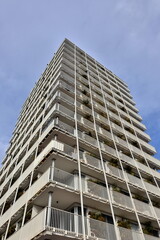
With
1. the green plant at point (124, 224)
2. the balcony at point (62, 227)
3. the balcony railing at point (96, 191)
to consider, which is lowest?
the balcony at point (62, 227)

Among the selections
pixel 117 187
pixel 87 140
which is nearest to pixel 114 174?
pixel 117 187

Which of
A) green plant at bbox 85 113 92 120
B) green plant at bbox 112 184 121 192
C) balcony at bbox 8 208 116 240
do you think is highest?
green plant at bbox 85 113 92 120

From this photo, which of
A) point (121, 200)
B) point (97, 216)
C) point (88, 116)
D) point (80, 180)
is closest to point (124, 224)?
point (121, 200)

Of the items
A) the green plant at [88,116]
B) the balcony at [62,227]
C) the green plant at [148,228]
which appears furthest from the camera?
the green plant at [88,116]

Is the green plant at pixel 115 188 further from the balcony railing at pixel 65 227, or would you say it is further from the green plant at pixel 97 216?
the balcony railing at pixel 65 227

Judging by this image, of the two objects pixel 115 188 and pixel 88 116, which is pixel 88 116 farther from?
pixel 115 188

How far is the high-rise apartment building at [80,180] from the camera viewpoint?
1221 cm

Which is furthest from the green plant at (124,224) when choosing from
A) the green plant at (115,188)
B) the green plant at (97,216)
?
the green plant at (115,188)

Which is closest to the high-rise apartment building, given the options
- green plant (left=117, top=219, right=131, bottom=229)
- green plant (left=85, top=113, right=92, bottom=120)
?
green plant (left=117, top=219, right=131, bottom=229)

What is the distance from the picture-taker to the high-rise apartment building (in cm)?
1221

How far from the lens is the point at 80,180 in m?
14.1

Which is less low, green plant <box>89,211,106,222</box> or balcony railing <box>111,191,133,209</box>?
balcony railing <box>111,191,133,209</box>

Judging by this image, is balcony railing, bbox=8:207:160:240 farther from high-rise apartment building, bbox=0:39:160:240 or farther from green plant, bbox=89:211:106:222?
green plant, bbox=89:211:106:222

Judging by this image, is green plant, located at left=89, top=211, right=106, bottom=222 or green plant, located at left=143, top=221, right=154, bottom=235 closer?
green plant, located at left=89, top=211, right=106, bottom=222
